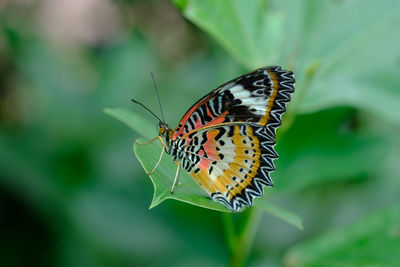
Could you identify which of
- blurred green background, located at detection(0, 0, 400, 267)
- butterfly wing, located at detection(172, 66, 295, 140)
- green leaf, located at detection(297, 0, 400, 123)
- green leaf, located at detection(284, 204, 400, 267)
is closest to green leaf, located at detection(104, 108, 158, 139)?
butterfly wing, located at detection(172, 66, 295, 140)

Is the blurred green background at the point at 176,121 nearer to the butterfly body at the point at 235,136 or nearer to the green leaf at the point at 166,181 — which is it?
the butterfly body at the point at 235,136

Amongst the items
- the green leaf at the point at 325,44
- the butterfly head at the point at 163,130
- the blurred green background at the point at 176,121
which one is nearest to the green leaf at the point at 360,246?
the blurred green background at the point at 176,121

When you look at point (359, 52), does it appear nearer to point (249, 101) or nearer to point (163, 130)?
point (249, 101)

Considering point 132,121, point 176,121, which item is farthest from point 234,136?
point 176,121

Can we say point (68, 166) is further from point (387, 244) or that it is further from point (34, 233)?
point (387, 244)

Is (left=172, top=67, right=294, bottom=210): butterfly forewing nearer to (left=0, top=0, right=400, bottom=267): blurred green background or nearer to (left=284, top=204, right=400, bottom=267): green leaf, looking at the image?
(left=0, top=0, right=400, bottom=267): blurred green background
